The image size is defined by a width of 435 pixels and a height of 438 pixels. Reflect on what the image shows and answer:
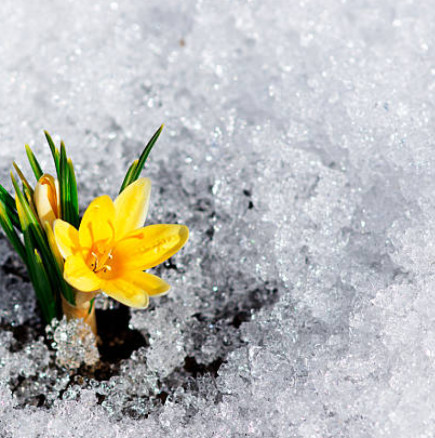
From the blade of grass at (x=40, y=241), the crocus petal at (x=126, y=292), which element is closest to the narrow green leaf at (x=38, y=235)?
the blade of grass at (x=40, y=241)

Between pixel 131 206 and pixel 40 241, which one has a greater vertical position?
pixel 131 206

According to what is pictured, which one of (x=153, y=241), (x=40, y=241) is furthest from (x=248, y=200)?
(x=40, y=241)

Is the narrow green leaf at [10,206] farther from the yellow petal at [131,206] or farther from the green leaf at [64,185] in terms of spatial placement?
the yellow petal at [131,206]

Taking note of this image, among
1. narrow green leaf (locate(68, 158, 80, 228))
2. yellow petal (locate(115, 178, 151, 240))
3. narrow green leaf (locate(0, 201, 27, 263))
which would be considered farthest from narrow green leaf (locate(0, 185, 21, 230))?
yellow petal (locate(115, 178, 151, 240))

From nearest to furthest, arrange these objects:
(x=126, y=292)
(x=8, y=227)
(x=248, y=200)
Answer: (x=126, y=292) → (x=8, y=227) → (x=248, y=200)

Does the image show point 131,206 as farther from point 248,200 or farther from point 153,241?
point 248,200

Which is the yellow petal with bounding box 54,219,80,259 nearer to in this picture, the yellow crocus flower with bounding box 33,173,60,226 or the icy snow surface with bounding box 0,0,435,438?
the yellow crocus flower with bounding box 33,173,60,226
